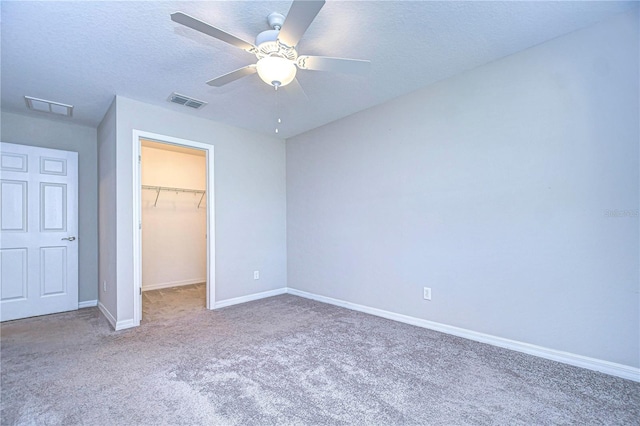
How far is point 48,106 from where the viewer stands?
346cm

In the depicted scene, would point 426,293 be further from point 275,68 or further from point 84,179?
point 84,179

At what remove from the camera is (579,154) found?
2.28 meters

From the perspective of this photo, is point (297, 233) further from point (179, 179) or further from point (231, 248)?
point (179, 179)

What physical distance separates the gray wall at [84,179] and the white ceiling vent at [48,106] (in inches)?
16.1

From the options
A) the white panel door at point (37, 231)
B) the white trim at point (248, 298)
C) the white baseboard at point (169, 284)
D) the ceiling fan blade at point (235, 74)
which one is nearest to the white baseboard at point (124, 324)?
the white trim at point (248, 298)

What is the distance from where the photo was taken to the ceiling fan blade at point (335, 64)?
197cm

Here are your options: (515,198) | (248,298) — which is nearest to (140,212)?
(248,298)

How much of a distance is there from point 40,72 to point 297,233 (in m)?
3.31

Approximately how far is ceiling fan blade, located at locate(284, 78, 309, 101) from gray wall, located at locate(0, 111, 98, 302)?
307 cm

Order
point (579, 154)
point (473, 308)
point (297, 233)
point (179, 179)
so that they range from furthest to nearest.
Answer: point (179, 179), point (297, 233), point (473, 308), point (579, 154)

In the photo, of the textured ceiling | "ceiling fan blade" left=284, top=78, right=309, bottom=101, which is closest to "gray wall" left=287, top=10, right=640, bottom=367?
the textured ceiling

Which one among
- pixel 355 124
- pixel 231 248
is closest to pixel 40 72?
pixel 231 248

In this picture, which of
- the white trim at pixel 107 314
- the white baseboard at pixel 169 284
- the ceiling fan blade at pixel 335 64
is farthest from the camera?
the white baseboard at pixel 169 284

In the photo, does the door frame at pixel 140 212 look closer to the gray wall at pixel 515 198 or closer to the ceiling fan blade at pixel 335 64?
the gray wall at pixel 515 198
